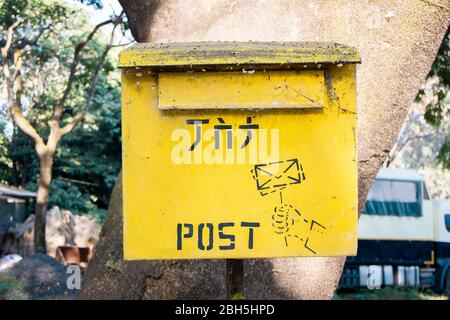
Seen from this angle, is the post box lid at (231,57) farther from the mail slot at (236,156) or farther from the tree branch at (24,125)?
the tree branch at (24,125)

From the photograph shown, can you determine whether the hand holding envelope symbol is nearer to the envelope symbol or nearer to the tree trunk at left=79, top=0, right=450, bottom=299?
the envelope symbol

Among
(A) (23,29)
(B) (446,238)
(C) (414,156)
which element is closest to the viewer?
(B) (446,238)

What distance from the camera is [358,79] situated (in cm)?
377

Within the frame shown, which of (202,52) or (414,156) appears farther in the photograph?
(414,156)

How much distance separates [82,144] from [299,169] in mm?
18609

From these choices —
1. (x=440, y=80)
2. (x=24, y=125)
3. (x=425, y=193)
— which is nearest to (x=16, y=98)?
(x=24, y=125)

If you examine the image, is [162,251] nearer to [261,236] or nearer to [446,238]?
[261,236]

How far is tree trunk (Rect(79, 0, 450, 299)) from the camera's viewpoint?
12.0ft

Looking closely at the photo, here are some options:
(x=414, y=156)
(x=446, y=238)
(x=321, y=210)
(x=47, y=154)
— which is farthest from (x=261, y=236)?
(x=414, y=156)

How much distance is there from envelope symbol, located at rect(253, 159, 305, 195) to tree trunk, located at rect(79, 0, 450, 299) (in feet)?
4.00

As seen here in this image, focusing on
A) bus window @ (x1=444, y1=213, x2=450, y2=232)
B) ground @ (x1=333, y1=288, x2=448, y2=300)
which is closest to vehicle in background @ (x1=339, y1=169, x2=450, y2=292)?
ground @ (x1=333, y1=288, x2=448, y2=300)

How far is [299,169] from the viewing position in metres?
2.48

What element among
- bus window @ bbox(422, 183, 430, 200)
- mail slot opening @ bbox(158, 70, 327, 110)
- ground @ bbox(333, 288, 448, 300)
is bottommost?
ground @ bbox(333, 288, 448, 300)

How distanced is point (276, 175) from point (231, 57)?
1.60ft
